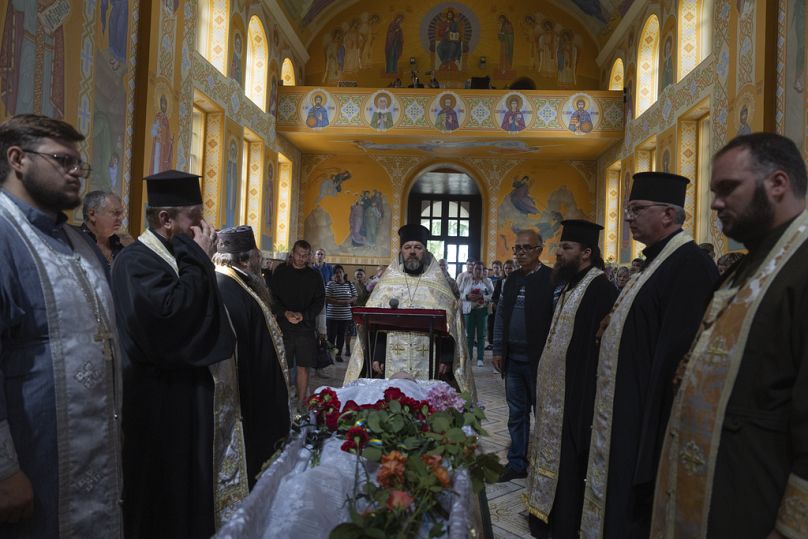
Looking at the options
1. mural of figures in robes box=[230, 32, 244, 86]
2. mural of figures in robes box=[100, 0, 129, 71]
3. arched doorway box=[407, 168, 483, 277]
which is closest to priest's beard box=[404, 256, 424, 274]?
mural of figures in robes box=[100, 0, 129, 71]

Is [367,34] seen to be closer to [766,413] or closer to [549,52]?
[549,52]

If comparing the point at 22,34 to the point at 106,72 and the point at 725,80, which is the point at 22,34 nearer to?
the point at 106,72

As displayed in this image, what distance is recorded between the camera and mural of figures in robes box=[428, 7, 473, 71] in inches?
729

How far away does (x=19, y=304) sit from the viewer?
1883mm

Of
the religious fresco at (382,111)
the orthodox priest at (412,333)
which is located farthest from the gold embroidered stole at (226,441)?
the religious fresco at (382,111)

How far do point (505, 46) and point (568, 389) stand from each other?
16.7 metres

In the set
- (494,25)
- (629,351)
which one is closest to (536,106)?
(494,25)

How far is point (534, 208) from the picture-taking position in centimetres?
1844

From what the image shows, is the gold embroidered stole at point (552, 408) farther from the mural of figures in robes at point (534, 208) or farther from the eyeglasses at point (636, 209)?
the mural of figures in robes at point (534, 208)

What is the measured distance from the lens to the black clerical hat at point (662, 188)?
2.70m

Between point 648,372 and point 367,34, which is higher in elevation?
point 367,34

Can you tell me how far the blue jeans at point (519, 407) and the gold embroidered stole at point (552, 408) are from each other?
87 cm

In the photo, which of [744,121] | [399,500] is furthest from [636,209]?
[744,121]

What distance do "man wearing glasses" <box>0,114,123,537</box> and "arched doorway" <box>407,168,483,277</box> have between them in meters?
19.9
